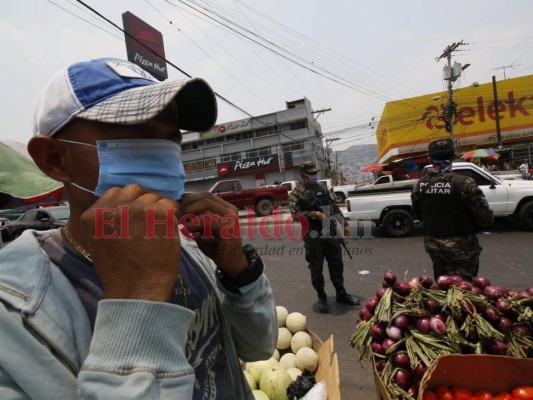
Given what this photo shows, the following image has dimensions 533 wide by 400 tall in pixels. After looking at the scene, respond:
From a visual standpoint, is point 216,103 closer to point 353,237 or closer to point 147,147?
point 147,147

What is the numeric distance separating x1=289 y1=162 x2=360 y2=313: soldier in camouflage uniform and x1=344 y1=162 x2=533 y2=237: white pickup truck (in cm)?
491

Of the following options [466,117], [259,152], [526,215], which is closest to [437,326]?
[526,215]

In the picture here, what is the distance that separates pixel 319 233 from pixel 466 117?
26.1 meters

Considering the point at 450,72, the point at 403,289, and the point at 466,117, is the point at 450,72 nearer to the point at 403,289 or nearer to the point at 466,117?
the point at 466,117

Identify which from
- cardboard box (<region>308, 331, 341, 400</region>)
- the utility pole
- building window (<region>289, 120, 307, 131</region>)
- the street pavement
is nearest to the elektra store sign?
building window (<region>289, 120, 307, 131</region>)

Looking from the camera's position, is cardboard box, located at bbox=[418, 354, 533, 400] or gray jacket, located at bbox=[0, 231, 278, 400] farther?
cardboard box, located at bbox=[418, 354, 533, 400]

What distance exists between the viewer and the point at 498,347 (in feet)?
5.44

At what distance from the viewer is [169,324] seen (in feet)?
2.39

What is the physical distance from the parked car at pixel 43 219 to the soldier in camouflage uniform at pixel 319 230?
9.75 m

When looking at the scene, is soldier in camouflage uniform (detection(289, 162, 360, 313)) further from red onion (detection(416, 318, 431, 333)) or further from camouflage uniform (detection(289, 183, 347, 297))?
red onion (detection(416, 318, 431, 333))

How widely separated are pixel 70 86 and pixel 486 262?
7.41 meters

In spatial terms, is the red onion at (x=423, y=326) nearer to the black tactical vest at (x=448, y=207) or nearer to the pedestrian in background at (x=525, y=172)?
the black tactical vest at (x=448, y=207)

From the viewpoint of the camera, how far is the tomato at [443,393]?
5.11 ft

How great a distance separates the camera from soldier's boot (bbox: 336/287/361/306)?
189 inches
